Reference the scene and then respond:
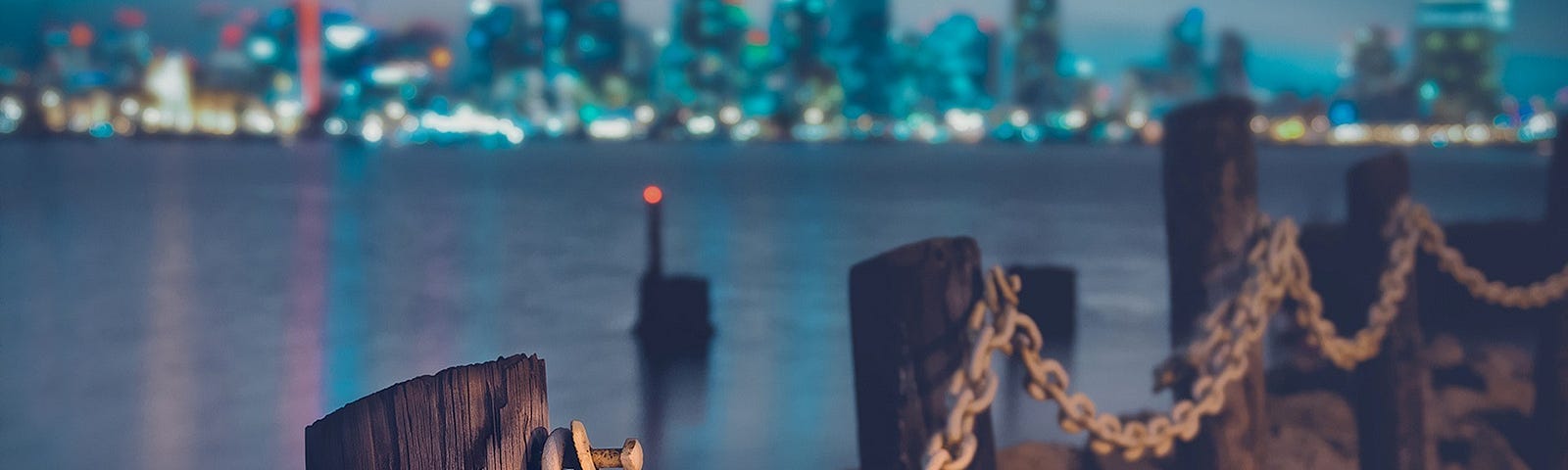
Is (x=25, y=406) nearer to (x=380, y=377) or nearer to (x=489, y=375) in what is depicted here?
(x=380, y=377)

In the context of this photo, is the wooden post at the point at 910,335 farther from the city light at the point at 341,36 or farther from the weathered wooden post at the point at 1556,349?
the city light at the point at 341,36

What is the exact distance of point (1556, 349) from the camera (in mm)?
6012

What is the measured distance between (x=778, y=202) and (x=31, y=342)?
43084mm

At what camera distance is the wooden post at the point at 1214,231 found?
15.0 feet

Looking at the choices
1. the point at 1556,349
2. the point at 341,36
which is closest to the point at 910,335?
the point at 1556,349

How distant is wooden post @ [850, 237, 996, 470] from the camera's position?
3564 millimetres

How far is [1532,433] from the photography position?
6492 millimetres

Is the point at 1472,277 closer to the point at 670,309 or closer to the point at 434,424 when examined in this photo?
the point at 434,424

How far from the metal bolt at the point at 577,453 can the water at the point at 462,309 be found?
7839mm

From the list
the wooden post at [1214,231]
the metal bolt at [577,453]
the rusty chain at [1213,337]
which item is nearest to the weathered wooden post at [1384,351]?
the rusty chain at [1213,337]

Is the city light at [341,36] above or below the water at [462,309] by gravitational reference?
above

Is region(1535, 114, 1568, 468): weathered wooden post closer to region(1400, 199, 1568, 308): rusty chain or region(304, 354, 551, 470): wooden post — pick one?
region(1400, 199, 1568, 308): rusty chain

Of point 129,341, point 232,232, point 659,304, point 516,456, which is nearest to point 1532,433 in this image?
point 516,456

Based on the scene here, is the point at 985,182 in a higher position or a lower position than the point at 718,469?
higher
